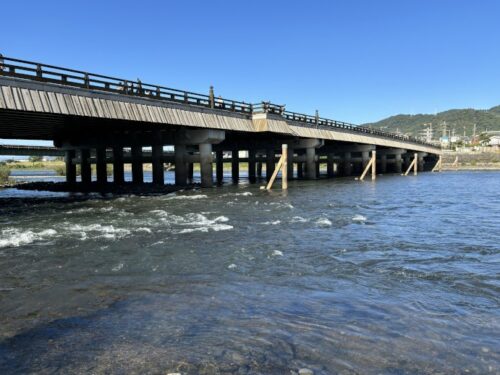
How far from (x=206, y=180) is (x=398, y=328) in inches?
1294

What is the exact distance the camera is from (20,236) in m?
14.5

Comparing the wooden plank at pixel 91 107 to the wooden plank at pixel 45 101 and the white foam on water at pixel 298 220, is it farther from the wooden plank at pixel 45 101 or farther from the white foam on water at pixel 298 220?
the white foam on water at pixel 298 220

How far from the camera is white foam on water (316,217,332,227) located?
53.3 ft

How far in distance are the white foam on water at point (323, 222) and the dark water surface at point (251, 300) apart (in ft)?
1.98

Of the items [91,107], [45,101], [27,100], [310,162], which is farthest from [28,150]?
[27,100]

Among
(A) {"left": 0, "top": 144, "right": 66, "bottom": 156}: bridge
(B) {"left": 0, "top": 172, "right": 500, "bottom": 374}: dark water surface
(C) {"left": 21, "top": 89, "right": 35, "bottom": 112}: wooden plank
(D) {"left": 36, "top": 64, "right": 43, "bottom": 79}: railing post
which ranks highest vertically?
(D) {"left": 36, "top": 64, "right": 43, "bottom": 79}: railing post

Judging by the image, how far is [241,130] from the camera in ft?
122

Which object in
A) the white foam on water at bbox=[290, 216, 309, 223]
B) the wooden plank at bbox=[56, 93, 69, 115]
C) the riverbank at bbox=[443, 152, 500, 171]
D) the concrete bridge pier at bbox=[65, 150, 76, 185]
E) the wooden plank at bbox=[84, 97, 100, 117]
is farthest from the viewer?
the riverbank at bbox=[443, 152, 500, 171]

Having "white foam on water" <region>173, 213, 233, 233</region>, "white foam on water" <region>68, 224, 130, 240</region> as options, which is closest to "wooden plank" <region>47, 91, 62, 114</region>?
"white foam on water" <region>68, 224, 130, 240</region>

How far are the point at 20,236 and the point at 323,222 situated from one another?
11.3 m

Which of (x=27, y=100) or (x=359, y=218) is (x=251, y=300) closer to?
(x=359, y=218)

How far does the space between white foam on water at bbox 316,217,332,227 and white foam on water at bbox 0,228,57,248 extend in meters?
9.93

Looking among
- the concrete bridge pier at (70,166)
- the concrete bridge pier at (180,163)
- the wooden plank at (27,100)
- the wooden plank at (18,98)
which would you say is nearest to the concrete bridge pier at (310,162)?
the concrete bridge pier at (180,163)

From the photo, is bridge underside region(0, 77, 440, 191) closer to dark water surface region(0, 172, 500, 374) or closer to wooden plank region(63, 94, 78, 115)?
wooden plank region(63, 94, 78, 115)
